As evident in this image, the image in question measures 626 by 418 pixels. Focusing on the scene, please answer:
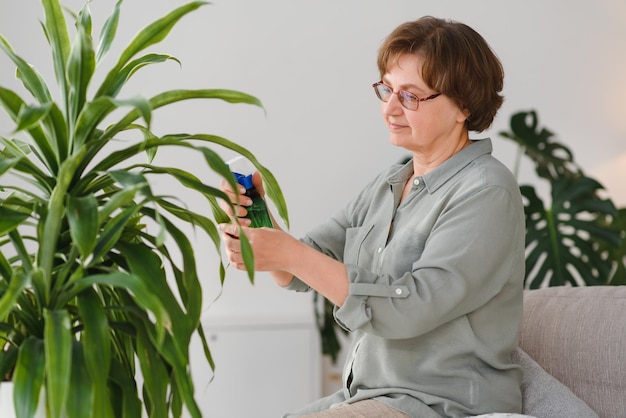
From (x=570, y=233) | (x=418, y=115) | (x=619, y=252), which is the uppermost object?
(x=418, y=115)

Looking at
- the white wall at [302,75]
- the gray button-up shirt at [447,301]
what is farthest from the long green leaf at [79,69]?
the white wall at [302,75]

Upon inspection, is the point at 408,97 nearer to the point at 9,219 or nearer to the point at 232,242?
the point at 232,242

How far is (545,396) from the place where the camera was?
1.90 metres

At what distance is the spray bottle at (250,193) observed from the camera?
170 cm

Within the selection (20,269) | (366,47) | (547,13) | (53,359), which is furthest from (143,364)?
(547,13)

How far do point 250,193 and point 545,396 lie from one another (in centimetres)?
78

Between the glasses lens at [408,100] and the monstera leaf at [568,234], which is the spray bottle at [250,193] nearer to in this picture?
the glasses lens at [408,100]

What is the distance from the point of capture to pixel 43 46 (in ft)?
13.3

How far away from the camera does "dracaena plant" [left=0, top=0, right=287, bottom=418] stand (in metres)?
1.27

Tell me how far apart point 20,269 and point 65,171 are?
275mm

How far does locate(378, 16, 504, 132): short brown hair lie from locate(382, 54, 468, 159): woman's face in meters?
→ 0.02

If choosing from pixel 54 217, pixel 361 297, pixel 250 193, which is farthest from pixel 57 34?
pixel 361 297

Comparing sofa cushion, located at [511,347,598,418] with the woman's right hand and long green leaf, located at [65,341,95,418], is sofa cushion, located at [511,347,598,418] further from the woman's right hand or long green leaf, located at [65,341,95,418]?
long green leaf, located at [65,341,95,418]

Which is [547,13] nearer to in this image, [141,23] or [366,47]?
[366,47]
